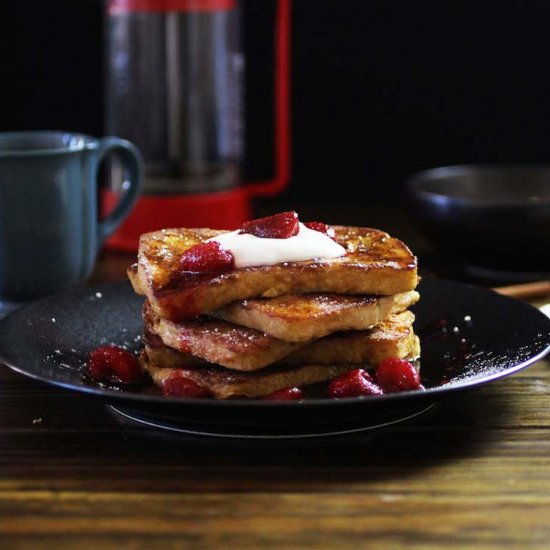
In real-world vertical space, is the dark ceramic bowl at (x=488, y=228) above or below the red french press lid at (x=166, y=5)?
below

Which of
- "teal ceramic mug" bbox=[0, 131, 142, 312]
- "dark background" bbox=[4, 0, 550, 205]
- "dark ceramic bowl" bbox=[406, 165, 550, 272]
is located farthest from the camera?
"dark background" bbox=[4, 0, 550, 205]

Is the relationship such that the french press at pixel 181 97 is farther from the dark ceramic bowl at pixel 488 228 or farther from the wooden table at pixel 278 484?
the wooden table at pixel 278 484

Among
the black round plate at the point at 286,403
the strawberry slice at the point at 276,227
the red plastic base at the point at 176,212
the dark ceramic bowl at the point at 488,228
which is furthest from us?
the red plastic base at the point at 176,212

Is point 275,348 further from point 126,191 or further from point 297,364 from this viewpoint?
point 126,191

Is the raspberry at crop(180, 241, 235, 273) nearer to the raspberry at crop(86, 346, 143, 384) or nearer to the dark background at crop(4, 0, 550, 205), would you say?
the raspberry at crop(86, 346, 143, 384)

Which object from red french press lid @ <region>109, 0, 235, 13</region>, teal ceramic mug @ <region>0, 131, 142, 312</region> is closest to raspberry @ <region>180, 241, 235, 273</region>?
teal ceramic mug @ <region>0, 131, 142, 312</region>

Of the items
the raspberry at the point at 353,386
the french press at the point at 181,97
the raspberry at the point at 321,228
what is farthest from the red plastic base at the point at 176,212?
the raspberry at the point at 353,386
